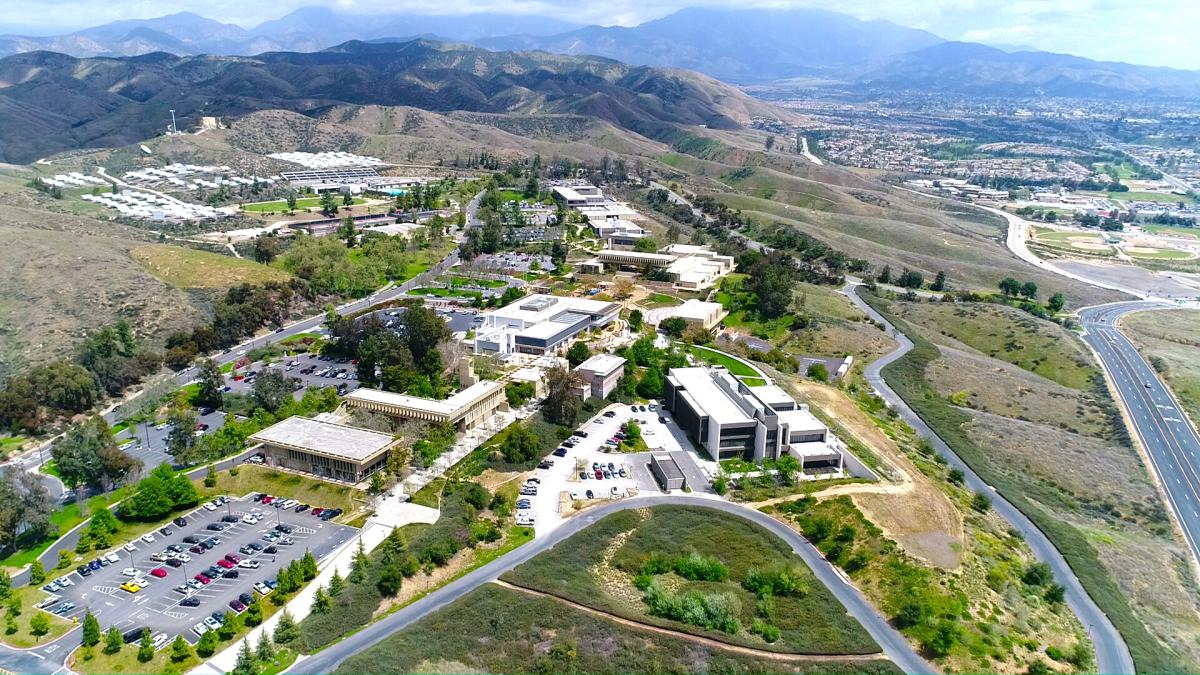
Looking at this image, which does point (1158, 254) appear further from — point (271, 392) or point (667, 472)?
point (271, 392)

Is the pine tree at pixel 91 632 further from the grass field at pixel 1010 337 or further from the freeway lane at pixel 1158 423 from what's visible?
the grass field at pixel 1010 337

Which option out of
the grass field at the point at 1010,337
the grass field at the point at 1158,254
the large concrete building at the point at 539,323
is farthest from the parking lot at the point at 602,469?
the grass field at the point at 1158,254

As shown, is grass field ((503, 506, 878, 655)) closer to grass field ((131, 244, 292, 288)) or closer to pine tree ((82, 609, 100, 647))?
pine tree ((82, 609, 100, 647))

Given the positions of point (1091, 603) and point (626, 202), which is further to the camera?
point (626, 202)

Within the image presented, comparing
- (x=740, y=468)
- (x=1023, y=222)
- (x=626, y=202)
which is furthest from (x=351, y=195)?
(x=1023, y=222)

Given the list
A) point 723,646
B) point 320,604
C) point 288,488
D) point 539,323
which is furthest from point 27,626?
point 539,323

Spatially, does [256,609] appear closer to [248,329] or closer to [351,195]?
[248,329]

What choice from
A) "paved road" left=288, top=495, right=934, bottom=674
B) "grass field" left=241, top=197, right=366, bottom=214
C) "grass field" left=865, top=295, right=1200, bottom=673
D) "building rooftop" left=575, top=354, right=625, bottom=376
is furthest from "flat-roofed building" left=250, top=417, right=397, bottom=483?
"grass field" left=241, top=197, right=366, bottom=214
